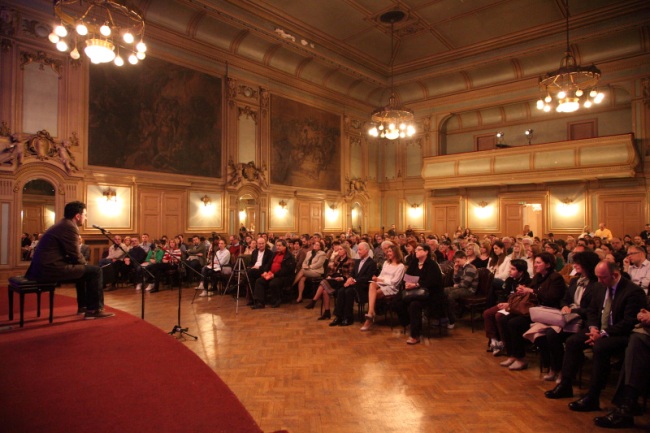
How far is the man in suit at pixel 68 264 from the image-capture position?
3947mm

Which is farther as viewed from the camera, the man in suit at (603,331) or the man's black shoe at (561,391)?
the man's black shoe at (561,391)

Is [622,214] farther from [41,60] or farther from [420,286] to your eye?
[41,60]

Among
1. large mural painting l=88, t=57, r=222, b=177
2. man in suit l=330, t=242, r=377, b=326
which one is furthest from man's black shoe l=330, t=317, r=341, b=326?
large mural painting l=88, t=57, r=222, b=177

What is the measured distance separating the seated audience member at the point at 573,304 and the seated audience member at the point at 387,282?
2071 millimetres

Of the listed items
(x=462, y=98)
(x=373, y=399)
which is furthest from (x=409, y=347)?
(x=462, y=98)

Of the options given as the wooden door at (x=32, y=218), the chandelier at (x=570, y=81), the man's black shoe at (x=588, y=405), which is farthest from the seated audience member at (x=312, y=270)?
the wooden door at (x=32, y=218)

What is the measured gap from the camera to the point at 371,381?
3.64m

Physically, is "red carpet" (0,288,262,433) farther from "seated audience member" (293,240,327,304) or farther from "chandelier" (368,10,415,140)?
"chandelier" (368,10,415,140)

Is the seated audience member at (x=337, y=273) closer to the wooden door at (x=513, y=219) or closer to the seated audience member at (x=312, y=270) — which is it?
the seated audience member at (x=312, y=270)

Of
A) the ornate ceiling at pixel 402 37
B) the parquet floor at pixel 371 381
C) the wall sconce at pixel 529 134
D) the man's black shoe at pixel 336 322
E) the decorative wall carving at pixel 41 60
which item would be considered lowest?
the parquet floor at pixel 371 381

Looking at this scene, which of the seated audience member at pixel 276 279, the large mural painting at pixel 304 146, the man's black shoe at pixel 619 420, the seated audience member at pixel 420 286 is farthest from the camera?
the large mural painting at pixel 304 146

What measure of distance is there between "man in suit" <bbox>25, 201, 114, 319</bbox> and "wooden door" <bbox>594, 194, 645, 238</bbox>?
15.1 metres

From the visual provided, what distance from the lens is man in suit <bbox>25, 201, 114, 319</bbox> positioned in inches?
155

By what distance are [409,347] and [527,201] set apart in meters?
12.4
